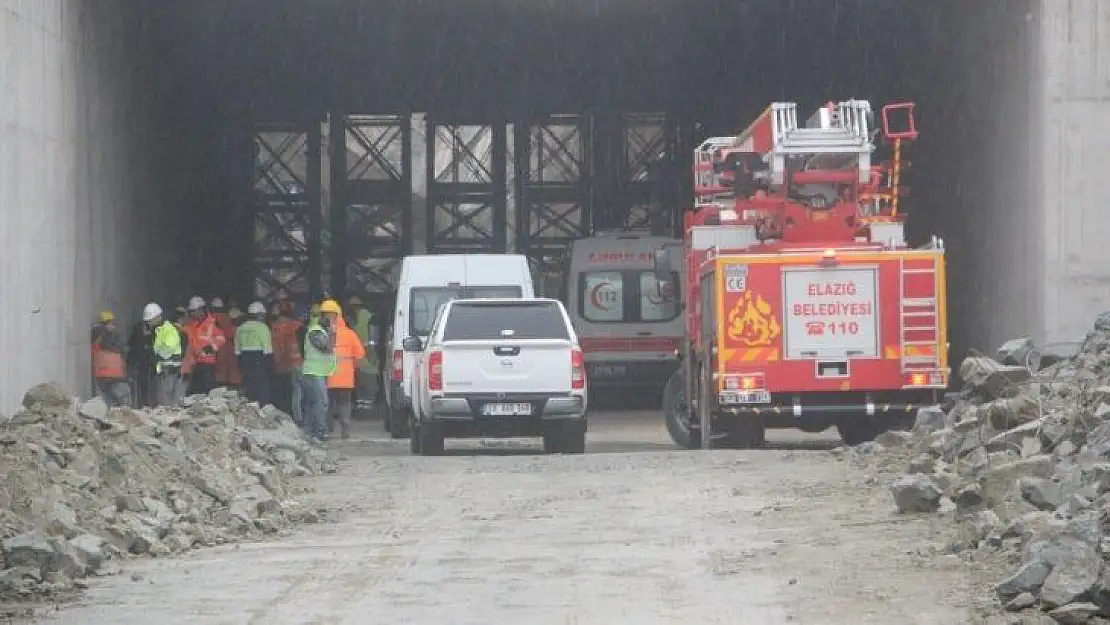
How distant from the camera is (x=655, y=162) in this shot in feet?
153

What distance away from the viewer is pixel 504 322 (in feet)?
74.0

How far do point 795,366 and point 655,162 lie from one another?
83.1 ft

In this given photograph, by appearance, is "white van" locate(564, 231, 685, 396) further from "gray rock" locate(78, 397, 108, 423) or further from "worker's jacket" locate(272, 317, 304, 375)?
"gray rock" locate(78, 397, 108, 423)

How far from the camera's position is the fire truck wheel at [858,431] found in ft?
72.8

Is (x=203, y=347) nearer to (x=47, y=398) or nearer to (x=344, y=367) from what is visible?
(x=344, y=367)

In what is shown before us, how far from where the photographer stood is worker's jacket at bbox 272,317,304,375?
28.7 m

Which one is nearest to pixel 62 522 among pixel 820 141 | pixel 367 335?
pixel 820 141

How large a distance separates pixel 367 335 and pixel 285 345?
4421 millimetres

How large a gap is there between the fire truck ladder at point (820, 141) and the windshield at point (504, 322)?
2.80 m

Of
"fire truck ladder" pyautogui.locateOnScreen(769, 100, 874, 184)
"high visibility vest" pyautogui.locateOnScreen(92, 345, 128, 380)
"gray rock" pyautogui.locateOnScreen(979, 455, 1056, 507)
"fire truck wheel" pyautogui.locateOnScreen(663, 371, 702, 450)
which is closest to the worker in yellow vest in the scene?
"high visibility vest" pyautogui.locateOnScreen(92, 345, 128, 380)

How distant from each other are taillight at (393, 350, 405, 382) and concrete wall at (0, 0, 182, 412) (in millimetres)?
3773

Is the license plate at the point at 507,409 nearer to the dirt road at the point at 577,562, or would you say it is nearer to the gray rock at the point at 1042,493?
the dirt road at the point at 577,562

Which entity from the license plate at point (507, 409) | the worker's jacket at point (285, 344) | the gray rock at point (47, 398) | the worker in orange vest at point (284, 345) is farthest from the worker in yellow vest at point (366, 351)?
the gray rock at point (47, 398)

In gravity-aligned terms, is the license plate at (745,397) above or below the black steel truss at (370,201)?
below
